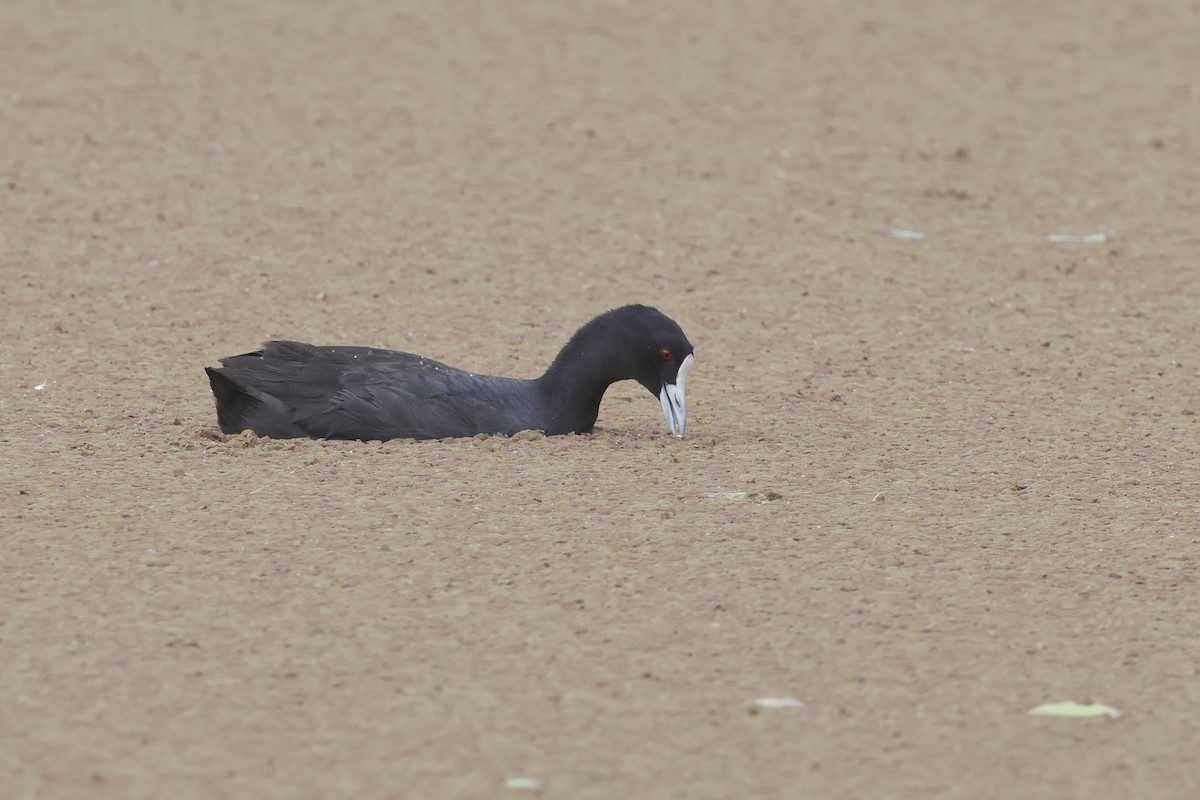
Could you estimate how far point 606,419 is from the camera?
27.5 ft

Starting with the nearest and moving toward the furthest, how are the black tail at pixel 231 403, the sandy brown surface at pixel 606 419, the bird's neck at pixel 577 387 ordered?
the sandy brown surface at pixel 606 419
the black tail at pixel 231 403
the bird's neck at pixel 577 387

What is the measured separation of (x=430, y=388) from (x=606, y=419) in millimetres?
1030

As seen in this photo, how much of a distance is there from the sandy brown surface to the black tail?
0.33 feet

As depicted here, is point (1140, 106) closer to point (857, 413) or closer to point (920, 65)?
point (920, 65)

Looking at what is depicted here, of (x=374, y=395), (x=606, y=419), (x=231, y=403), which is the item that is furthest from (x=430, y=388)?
(x=606, y=419)

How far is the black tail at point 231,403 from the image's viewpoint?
745cm

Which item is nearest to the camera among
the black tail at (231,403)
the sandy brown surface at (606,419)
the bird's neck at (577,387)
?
Result: the sandy brown surface at (606,419)

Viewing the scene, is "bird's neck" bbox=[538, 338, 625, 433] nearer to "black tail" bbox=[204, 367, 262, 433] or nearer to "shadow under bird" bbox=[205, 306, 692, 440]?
"shadow under bird" bbox=[205, 306, 692, 440]

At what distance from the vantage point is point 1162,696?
16.9 ft

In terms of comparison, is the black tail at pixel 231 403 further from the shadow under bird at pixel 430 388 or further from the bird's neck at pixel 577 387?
the bird's neck at pixel 577 387

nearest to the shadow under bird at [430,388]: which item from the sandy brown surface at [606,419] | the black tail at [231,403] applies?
the black tail at [231,403]

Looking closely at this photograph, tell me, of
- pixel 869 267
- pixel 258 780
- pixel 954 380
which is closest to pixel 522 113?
pixel 869 267

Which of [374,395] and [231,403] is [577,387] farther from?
[231,403]

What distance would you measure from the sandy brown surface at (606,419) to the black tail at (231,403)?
0.10m
